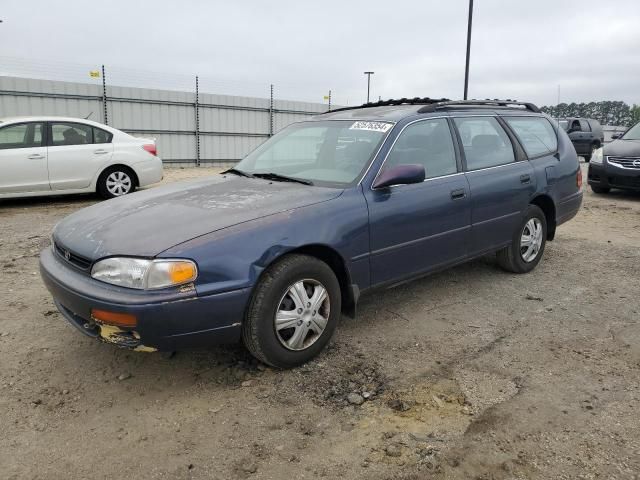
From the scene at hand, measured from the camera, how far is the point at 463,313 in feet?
13.6

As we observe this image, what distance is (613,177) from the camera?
1026 cm

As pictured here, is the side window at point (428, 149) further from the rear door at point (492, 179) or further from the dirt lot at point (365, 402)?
the dirt lot at point (365, 402)

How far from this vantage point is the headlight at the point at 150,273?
2.65 m

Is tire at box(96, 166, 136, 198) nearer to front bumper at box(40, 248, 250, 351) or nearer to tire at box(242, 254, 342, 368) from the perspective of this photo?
front bumper at box(40, 248, 250, 351)

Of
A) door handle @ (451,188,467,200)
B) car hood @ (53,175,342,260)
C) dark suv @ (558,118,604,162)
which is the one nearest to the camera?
car hood @ (53,175,342,260)

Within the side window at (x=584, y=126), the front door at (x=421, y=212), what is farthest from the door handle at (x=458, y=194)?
the side window at (x=584, y=126)

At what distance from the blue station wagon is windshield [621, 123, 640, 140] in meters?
7.21

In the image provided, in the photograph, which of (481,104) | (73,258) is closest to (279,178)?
(73,258)

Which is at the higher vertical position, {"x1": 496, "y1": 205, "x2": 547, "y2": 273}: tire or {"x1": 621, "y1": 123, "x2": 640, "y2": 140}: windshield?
{"x1": 621, "y1": 123, "x2": 640, "y2": 140}: windshield

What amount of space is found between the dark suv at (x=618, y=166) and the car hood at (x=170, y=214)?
8.80m

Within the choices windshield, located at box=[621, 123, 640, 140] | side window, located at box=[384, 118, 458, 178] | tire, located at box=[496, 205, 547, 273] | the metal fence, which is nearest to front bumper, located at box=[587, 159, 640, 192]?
windshield, located at box=[621, 123, 640, 140]

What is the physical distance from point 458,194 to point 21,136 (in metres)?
7.23

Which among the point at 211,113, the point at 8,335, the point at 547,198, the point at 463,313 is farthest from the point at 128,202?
the point at 211,113

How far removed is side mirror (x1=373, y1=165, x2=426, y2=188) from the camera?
3.46 metres
